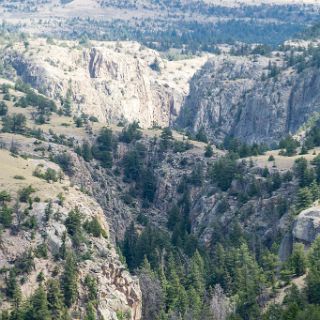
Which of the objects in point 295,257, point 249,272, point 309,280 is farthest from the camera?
point 249,272

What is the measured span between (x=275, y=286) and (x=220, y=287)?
18.9m

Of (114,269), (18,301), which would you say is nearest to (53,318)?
(18,301)

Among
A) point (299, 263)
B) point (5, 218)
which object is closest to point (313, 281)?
point (299, 263)

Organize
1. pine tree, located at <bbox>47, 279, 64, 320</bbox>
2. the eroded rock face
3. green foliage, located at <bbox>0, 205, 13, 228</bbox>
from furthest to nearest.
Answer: the eroded rock face, green foliage, located at <bbox>0, 205, 13, 228</bbox>, pine tree, located at <bbox>47, 279, 64, 320</bbox>

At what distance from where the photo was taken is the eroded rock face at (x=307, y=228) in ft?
642

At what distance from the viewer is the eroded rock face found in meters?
196

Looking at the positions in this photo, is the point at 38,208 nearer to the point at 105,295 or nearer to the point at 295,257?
the point at 105,295

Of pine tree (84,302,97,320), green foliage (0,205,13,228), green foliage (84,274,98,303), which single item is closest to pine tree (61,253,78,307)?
green foliage (84,274,98,303)

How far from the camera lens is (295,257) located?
180 m

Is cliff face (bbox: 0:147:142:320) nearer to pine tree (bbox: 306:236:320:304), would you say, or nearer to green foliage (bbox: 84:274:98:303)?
green foliage (bbox: 84:274:98:303)

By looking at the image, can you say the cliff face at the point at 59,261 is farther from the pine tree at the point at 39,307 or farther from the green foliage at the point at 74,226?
the pine tree at the point at 39,307

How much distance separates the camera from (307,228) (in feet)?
646

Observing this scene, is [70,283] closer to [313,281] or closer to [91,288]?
[91,288]

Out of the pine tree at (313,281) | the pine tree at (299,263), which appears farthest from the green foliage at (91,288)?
the pine tree at (313,281)
